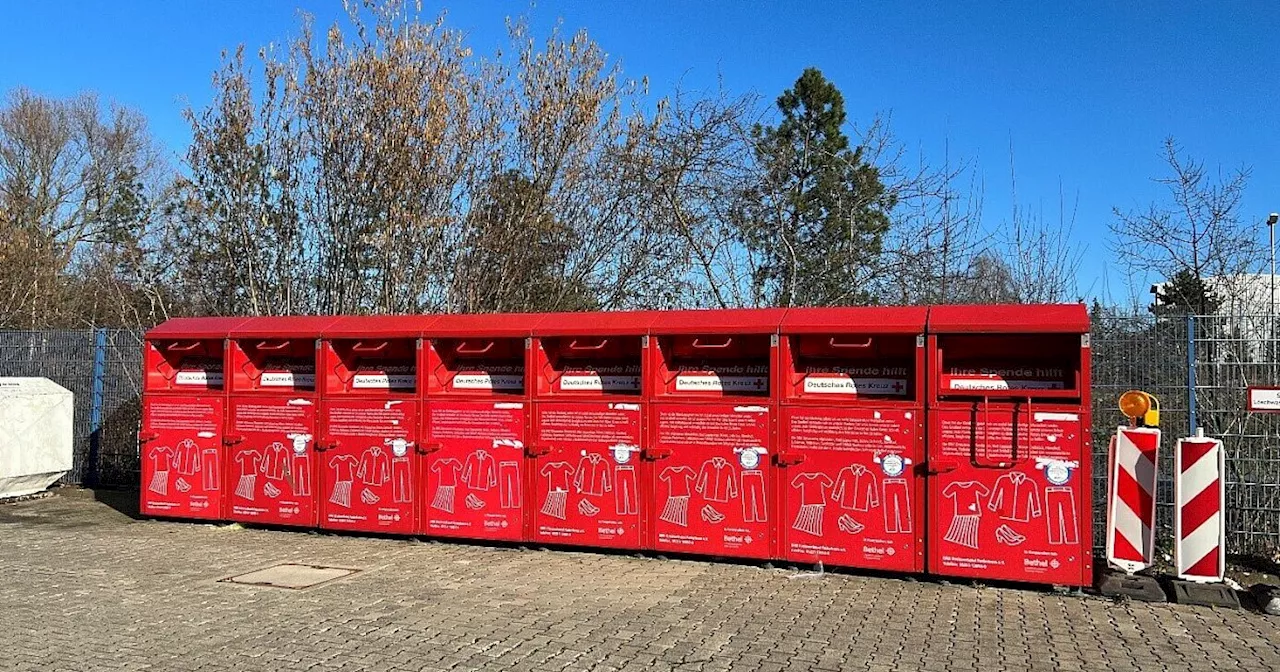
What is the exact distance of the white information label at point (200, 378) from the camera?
991 centimetres

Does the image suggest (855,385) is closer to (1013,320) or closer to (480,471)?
(1013,320)

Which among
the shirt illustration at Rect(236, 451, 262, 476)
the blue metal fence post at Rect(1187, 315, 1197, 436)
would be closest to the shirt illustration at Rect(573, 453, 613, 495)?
the shirt illustration at Rect(236, 451, 262, 476)

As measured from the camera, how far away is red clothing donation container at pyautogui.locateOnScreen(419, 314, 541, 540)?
28.2ft

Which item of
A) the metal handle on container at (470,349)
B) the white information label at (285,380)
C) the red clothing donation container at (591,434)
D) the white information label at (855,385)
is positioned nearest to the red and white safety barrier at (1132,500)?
the white information label at (855,385)

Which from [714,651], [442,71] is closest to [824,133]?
[442,71]

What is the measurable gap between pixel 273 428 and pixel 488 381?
2.13 m

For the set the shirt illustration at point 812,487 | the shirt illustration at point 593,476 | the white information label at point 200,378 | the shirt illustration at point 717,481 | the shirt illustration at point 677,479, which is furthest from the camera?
the white information label at point 200,378

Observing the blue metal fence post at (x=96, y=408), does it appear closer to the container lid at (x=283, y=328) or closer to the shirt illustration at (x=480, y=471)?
the container lid at (x=283, y=328)

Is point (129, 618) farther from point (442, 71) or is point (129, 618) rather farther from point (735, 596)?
point (442, 71)

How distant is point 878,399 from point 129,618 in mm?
5404

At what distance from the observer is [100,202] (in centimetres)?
2778

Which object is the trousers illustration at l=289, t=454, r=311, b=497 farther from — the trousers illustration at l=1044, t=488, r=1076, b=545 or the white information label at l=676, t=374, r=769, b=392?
the trousers illustration at l=1044, t=488, r=1076, b=545

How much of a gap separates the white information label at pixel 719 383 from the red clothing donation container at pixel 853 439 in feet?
1.22

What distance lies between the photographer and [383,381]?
9.37 meters
